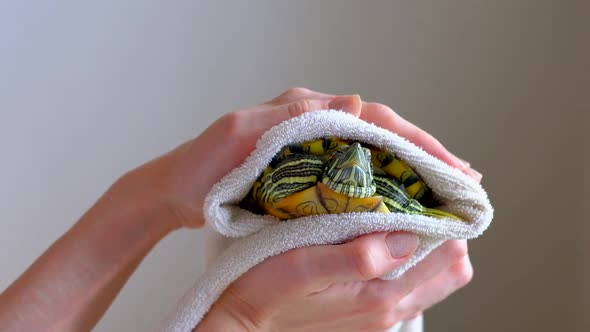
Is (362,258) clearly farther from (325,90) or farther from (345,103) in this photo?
(325,90)

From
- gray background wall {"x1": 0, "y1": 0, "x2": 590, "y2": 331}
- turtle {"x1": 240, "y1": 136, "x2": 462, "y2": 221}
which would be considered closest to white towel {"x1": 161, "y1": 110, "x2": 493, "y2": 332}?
turtle {"x1": 240, "y1": 136, "x2": 462, "y2": 221}

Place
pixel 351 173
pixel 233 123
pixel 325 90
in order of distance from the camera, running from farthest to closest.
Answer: pixel 325 90 → pixel 233 123 → pixel 351 173

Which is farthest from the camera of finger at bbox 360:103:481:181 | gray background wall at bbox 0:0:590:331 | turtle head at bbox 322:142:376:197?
gray background wall at bbox 0:0:590:331

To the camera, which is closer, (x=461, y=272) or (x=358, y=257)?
(x=358, y=257)

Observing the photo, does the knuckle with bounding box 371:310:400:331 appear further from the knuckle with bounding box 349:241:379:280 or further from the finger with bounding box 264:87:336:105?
the finger with bounding box 264:87:336:105

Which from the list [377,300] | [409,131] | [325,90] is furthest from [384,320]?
[325,90]

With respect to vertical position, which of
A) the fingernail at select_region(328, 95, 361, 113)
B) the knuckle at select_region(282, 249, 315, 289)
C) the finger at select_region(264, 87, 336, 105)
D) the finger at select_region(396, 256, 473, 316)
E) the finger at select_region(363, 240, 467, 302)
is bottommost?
the finger at select_region(396, 256, 473, 316)
